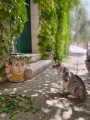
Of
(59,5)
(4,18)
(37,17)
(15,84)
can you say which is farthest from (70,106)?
(59,5)

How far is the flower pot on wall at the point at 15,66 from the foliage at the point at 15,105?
980mm

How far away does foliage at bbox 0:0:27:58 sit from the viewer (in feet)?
10.0

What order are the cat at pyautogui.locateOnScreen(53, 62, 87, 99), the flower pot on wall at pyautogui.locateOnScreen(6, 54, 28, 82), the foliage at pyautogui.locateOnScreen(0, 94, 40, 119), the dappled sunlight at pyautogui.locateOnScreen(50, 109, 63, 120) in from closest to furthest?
the dappled sunlight at pyautogui.locateOnScreen(50, 109, 63, 120) < the foliage at pyautogui.locateOnScreen(0, 94, 40, 119) < the cat at pyautogui.locateOnScreen(53, 62, 87, 99) < the flower pot on wall at pyautogui.locateOnScreen(6, 54, 28, 82)

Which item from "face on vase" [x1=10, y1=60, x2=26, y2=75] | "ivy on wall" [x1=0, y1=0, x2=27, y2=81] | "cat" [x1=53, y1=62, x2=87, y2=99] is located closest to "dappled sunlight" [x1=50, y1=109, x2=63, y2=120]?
"cat" [x1=53, y1=62, x2=87, y2=99]

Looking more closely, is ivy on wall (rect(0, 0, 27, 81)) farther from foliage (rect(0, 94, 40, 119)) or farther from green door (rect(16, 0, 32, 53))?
green door (rect(16, 0, 32, 53))

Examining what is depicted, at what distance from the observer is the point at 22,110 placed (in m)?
2.03

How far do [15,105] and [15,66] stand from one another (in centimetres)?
143

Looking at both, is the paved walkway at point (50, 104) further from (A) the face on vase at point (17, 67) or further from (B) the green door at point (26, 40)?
(B) the green door at point (26, 40)

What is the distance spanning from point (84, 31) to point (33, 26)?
355 inches

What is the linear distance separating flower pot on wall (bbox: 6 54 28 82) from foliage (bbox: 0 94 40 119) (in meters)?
0.98

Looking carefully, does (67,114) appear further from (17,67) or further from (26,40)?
(26,40)

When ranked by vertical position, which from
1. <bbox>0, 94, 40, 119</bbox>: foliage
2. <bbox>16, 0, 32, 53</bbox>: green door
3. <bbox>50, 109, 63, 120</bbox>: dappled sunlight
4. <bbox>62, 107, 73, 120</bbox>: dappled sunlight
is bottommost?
<bbox>62, 107, 73, 120</bbox>: dappled sunlight

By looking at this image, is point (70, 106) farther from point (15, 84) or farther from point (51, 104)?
point (15, 84)

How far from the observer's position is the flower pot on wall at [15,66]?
3.36 metres
